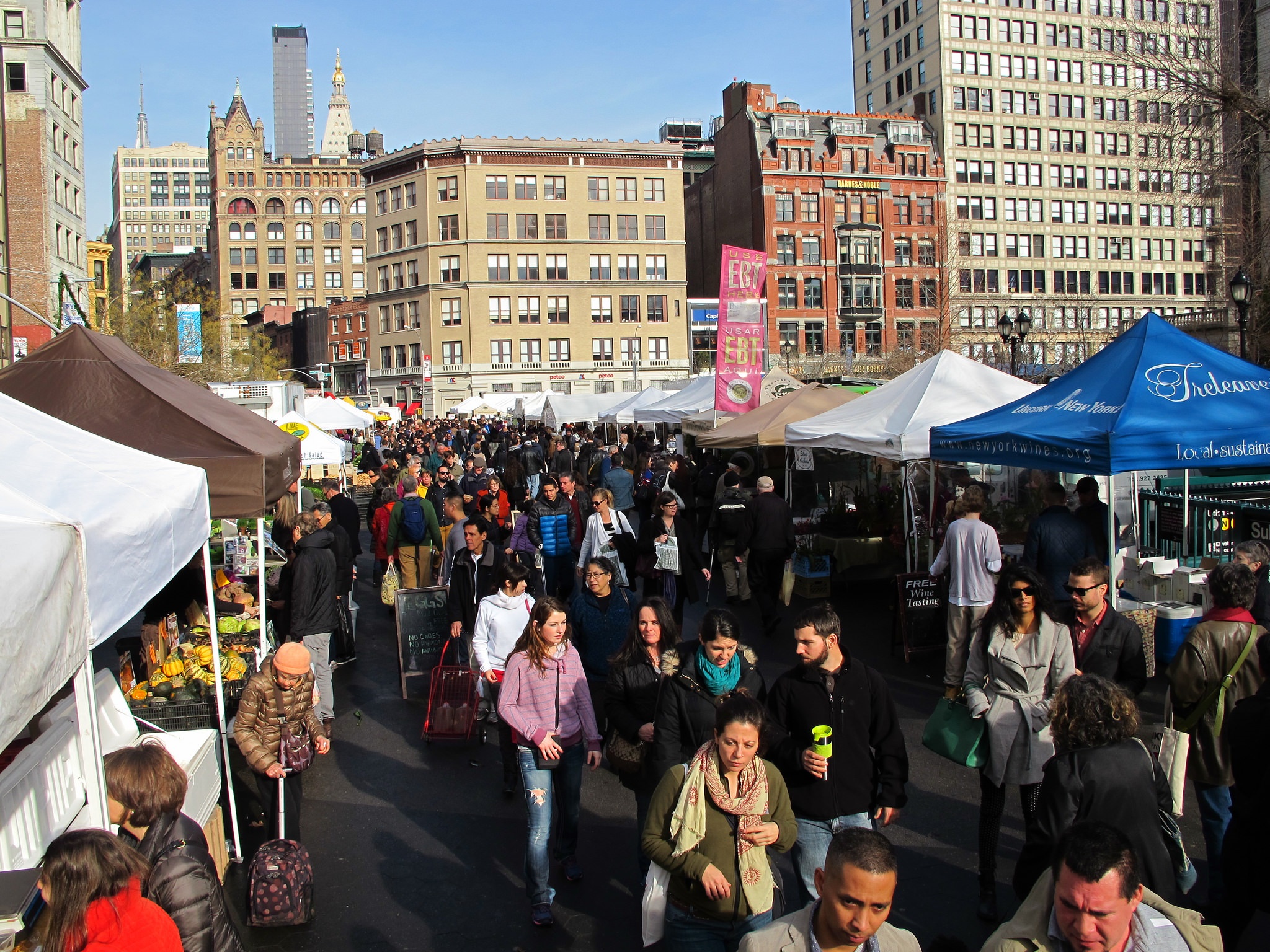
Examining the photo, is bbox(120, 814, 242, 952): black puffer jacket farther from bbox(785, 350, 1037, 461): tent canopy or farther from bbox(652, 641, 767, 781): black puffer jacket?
bbox(785, 350, 1037, 461): tent canopy

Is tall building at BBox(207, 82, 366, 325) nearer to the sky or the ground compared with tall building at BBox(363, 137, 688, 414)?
nearer to the sky

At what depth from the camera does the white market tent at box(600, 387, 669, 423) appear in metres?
25.6

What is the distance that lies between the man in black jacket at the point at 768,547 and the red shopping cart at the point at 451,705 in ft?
12.7

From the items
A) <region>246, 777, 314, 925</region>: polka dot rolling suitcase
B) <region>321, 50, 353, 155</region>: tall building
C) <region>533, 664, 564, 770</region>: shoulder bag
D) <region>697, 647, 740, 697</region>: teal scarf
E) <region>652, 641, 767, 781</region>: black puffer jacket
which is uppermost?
<region>321, 50, 353, 155</region>: tall building

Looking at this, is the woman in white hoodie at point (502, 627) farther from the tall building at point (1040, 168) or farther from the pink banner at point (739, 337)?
the tall building at point (1040, 168)

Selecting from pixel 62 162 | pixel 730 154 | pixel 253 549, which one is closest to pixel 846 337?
pixel 730 154

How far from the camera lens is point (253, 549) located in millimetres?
10367

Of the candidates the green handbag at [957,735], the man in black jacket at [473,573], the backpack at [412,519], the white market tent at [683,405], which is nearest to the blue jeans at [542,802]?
the green handbag at [957,735]

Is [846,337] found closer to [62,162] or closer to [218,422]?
[62,162]

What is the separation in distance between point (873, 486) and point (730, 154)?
205 ft

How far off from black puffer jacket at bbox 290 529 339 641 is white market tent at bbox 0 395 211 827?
2.46 m

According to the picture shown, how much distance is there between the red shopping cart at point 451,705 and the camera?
777 centimetres

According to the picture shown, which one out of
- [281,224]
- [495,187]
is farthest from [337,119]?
[495,187]

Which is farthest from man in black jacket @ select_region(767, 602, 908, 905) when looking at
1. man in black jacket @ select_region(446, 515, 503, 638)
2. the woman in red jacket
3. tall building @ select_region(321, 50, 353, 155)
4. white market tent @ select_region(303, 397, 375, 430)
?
tall building @ select_region(321, 50, 353, 155)
